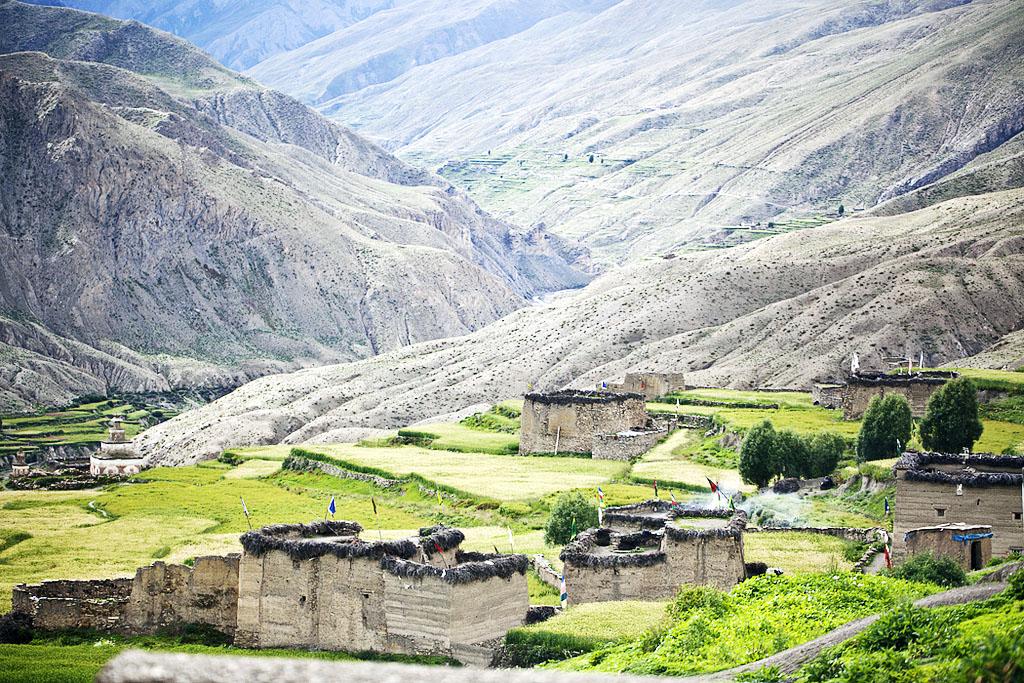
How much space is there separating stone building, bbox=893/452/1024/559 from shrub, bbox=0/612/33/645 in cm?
2296

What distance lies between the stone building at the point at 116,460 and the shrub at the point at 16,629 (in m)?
47.1

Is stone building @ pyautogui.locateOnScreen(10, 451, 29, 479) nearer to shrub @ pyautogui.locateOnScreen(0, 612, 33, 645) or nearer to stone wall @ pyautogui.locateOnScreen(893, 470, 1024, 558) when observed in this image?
shrub @ pyautogui.locateOnScreen(0, 612, 33, 645)

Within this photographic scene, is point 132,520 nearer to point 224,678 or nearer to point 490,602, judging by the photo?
point 490,602

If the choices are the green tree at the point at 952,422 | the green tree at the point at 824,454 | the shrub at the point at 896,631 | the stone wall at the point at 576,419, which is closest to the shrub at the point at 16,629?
the shrub at the point at 896,631

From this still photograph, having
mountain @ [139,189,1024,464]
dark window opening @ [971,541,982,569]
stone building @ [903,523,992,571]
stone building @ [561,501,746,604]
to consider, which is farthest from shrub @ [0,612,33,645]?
mountain @ [139,189,1024,464]

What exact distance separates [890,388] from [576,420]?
17089mm

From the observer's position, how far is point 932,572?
27.7 m

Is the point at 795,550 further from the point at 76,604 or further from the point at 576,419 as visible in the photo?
the point at 576,419

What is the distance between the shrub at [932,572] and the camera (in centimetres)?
2728

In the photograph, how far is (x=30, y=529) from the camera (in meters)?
57.8

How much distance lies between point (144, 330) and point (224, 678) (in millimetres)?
198542

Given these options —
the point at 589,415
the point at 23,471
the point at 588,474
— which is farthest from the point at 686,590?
the point at 23,471

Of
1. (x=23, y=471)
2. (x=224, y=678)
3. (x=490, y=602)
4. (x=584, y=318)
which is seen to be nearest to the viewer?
(x=224, y=678)

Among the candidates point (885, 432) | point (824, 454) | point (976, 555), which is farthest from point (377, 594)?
point (885, 432)
